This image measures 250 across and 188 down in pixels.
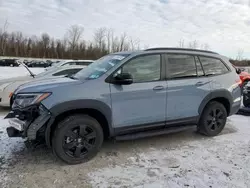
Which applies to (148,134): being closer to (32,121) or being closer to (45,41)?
(32,121)

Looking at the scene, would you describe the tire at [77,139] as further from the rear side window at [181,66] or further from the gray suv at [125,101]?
the rear side window at [181,66]

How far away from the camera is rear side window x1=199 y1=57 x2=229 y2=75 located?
4.82 meters

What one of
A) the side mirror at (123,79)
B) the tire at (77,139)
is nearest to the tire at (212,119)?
the side mirror at (123,79)

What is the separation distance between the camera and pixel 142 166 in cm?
364

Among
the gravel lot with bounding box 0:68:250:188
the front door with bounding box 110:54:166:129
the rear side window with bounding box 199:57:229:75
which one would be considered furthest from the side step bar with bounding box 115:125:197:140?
the rear side window with bounding box 199:57:229:75

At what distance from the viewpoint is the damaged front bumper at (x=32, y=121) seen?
135 inches

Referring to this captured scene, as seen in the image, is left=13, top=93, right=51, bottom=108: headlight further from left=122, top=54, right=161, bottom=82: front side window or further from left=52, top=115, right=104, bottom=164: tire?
left=122, top=54, right=161, bottom=82: front side window

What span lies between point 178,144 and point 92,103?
1.96m

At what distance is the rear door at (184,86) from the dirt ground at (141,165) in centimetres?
64

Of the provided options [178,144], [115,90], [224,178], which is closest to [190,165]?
[224,178]

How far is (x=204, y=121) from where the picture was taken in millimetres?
4852

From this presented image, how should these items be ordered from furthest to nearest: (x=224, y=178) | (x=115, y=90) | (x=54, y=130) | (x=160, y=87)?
(x=160, y=87) < (x=115, y=90) < (x=54, y=130) < (x=224, y=178)

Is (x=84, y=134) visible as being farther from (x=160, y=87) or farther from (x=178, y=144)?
(x=178, y=144)

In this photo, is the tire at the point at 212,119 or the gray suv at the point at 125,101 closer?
the gray suv at the point at 125,101
